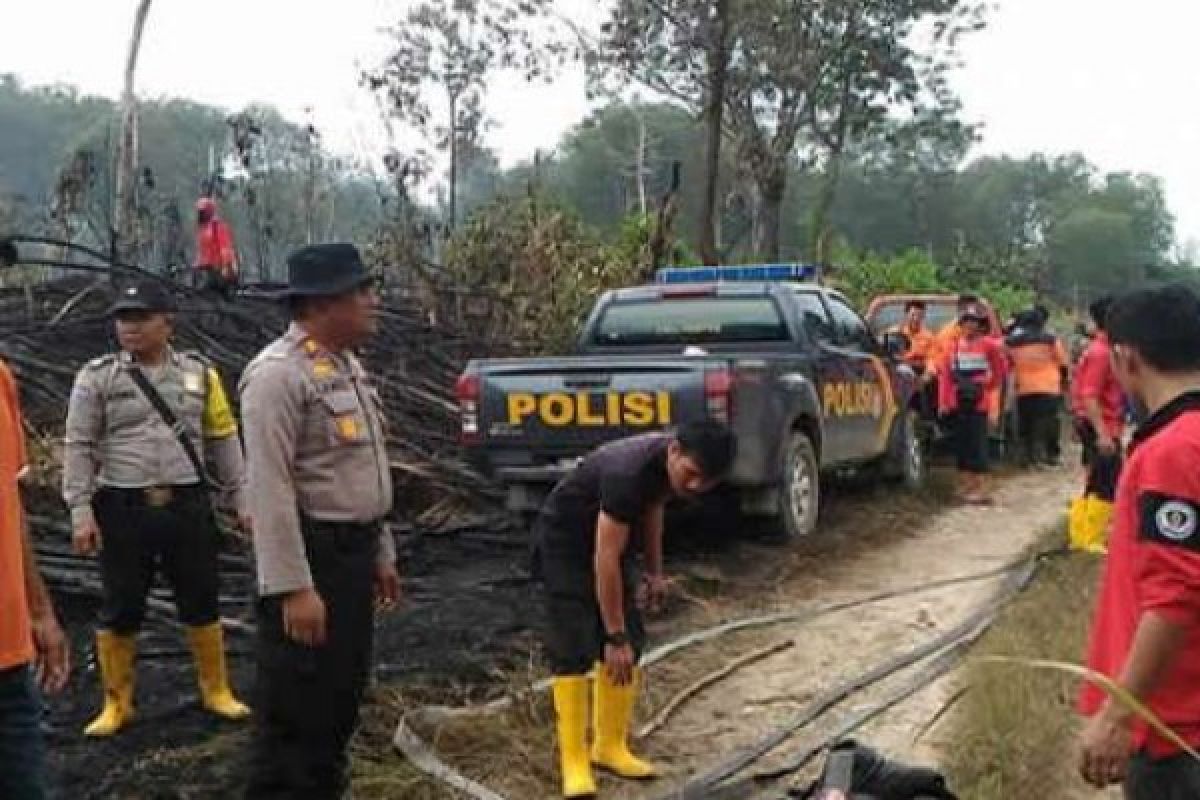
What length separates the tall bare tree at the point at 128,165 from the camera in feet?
48.5

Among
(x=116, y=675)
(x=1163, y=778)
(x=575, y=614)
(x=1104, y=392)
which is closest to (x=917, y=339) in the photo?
(x=1104, y=392)

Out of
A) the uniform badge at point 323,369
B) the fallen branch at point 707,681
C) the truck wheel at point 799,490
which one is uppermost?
the uniform badge at point 323,369

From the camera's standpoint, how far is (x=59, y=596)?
278 inches

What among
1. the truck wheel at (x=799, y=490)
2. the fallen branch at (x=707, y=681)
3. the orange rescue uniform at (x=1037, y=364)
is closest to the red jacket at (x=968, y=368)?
the orange rescue uniform at (x=1037, y=364)

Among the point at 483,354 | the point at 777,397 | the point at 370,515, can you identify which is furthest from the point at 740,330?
the point at 370,515

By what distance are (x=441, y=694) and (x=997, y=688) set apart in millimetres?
2138

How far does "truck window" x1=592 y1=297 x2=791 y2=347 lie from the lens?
9.69 metres

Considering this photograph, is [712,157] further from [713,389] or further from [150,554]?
[150,554]

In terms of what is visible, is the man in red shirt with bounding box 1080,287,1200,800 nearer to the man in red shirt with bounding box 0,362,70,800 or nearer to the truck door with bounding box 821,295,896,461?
the man in red shirt with bounding box 0,362,70,800

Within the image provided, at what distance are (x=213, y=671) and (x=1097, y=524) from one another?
5.40 m

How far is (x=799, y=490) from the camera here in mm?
9180

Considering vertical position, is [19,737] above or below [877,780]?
above

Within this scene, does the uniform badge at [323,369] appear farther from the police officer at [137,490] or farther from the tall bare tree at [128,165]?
the tall bare tree at [128,165]

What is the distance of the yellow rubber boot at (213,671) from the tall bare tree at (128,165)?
23.5 feet
